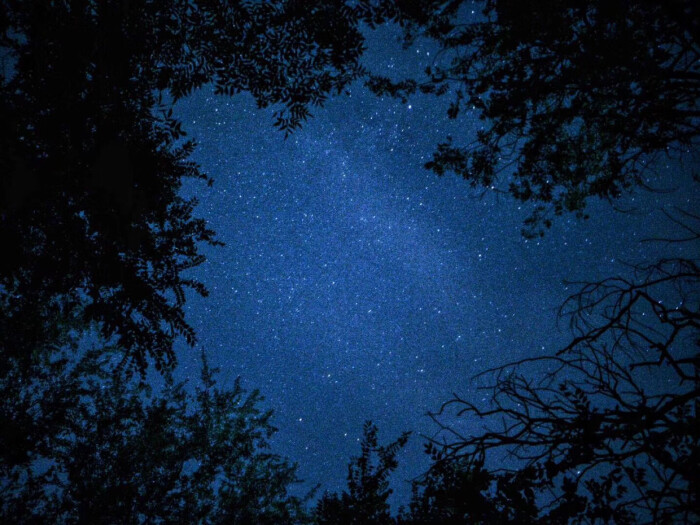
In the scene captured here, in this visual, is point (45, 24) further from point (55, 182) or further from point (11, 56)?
point (55, 182)

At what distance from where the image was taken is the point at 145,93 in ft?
14.5

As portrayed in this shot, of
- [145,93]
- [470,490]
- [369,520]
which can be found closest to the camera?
[470,490]

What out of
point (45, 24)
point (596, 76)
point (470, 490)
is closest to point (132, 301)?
point (45, 24)

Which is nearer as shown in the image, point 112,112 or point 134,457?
point 112,112

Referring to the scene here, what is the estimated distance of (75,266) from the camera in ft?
13.3

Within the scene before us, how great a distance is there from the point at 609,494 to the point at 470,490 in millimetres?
929

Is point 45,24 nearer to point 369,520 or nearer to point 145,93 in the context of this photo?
point 145,93

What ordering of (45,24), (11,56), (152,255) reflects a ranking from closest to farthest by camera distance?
(45,24) < (11,56) < (152,255)

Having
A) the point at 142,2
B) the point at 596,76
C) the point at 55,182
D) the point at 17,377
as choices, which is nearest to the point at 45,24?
the point at 142,2

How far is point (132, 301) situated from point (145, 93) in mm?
2614

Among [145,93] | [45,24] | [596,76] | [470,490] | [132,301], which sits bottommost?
[470,490]

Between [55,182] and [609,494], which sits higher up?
[55,182]

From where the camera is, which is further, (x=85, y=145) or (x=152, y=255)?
(x=152, y=255)

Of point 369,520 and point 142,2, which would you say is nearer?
point 369,520
